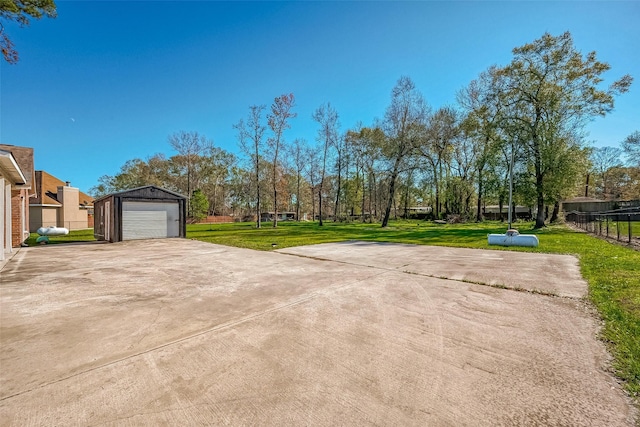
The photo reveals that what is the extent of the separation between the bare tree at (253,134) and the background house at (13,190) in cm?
1437

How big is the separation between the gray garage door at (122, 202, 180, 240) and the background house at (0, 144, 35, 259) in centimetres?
389

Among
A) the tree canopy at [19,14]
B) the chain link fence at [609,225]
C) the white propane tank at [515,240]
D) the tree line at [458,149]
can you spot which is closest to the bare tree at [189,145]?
the tree line at [458,149]

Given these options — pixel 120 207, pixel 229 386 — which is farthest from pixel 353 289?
pixel 120 207

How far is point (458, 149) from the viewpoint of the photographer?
103 ft

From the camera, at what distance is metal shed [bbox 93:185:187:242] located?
46.4 feet

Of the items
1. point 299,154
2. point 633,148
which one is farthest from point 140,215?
point 633,148

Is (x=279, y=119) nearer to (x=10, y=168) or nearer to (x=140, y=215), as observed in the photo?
(x=140, y=215)

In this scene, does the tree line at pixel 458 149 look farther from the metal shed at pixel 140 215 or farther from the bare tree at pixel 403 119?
the metal shed at pixel 140 215

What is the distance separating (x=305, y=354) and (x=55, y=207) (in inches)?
1375

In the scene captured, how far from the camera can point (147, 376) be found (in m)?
2.22

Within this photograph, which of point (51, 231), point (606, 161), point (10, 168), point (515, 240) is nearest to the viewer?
point (10, 168)

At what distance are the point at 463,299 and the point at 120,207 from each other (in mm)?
16272

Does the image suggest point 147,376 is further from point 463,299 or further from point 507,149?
point 507,149

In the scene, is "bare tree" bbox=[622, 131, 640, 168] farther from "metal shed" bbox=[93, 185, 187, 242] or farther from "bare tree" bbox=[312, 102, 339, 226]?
"metal shed" bbox=[93, 185, 187, 242]
